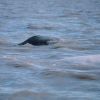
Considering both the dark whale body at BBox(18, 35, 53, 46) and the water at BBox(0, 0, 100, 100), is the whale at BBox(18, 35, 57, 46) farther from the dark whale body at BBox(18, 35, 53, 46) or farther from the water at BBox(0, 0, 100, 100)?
the water at BBox(0, 0, 100, 100)

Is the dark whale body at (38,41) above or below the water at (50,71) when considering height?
below

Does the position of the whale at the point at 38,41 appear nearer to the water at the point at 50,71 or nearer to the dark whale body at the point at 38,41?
the dark whale body at the point at 38,41

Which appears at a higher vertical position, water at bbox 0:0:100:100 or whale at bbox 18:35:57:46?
water at bbox 0:0:100:100

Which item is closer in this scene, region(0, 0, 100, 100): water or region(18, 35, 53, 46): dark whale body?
region(0, 0, 100, 100): water

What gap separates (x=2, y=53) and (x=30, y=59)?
1035mm

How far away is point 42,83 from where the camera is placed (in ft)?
21.9

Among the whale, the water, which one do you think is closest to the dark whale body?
the whale

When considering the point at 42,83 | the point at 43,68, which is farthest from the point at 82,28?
the point at 42,83

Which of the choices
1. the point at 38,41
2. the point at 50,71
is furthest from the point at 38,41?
the point at 50,71

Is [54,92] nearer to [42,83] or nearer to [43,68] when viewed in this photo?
[42,83]

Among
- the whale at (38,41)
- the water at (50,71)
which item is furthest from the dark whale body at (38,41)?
the water at (50,71)

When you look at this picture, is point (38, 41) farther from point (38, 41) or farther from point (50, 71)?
point (50, 71)

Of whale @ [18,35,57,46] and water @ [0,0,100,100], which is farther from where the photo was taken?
whale @ [18,35,57,46]

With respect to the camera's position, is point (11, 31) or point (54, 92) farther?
point (11, 31)
